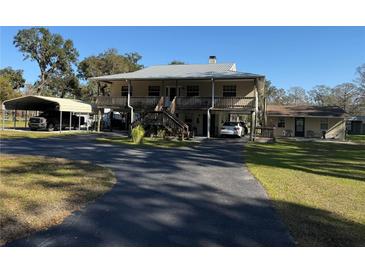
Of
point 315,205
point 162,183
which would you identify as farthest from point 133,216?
point 315,205

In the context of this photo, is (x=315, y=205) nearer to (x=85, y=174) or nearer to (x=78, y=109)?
(x=85, y=174)

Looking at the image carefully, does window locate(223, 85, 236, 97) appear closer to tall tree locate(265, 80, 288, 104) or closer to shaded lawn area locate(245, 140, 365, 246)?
shaded lawn area locate(245, 140, 365, 246)

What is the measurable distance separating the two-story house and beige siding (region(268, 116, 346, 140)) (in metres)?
7.81

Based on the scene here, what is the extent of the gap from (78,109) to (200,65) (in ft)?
41.8

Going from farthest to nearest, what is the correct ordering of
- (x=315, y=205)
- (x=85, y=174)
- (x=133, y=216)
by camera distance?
(x=85, y=174) → (x=315, y=205) → (x=133, y=216)

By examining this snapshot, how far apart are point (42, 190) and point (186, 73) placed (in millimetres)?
23760

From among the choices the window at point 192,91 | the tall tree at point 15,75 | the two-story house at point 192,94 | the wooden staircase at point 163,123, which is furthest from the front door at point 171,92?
the tall tree at point 15,75

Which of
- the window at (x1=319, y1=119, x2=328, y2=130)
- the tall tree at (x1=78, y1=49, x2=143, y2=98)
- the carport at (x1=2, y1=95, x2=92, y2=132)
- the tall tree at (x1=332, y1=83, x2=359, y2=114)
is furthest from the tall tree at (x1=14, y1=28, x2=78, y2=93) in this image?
the tall tree at (x1=332, y1=83, x2=359, y2=114)

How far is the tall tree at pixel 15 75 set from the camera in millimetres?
59906

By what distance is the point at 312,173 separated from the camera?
11.4 metres

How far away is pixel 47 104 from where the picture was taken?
110 feet

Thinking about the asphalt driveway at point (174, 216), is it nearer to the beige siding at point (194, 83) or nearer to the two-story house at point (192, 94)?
the two-story house at point (192, 94)

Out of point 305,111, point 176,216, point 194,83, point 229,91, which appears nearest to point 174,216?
point 176,216

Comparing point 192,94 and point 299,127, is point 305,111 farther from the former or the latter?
point 192,94
